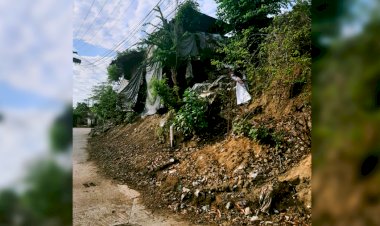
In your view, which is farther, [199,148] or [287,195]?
[199,148]

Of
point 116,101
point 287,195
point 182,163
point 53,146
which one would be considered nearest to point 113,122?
point 116,101

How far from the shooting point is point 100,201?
2.27 meters

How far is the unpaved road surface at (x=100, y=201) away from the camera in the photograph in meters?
2.09

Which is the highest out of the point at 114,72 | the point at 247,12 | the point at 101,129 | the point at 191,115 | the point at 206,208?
the point at 247,12

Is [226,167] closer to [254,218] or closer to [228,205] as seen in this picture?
[228,205]

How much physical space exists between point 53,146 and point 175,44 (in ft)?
6.27

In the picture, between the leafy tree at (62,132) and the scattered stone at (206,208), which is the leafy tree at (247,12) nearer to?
the scattered stone at (206,208)

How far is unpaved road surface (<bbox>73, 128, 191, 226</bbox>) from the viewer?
82.4 inches

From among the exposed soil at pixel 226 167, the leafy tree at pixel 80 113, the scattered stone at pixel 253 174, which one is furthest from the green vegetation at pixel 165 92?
the scattered stone at pixel 253 174

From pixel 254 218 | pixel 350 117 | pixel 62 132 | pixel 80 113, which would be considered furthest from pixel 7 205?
pixel 254 218

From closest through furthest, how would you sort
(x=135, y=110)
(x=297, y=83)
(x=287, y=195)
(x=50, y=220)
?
(x=50, y=220) → (x=287, y=195) → (x=297, y=83) → (x=135, y=110)

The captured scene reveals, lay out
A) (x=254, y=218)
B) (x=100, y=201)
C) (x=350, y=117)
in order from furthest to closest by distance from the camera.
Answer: (x=100, y=201) → (x=254, y=218) → (x=350, y=117)

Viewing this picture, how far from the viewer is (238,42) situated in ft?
8.34

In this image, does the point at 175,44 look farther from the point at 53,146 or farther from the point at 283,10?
the point at 53,146
